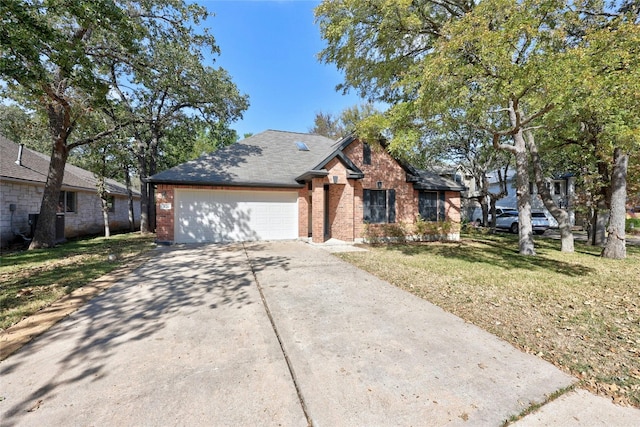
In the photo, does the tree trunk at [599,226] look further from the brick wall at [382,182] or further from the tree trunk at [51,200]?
the tree trunk at [51,200]

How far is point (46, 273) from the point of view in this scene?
645cm

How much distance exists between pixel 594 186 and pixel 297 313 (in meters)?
14.3

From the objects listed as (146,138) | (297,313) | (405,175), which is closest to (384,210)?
(405,175)

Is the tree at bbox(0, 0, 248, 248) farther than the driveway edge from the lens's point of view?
Yes

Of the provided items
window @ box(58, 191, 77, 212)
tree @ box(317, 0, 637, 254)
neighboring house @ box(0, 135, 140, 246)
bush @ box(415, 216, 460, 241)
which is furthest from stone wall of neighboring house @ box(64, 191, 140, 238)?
bush @ box(415, 216, 460, 241)

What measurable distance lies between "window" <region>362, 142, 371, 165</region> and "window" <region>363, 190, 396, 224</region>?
142 centimetres

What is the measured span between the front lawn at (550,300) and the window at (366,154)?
4.93 meters

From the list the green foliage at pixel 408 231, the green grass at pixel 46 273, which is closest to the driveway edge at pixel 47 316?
the green grass at pixel 46 273

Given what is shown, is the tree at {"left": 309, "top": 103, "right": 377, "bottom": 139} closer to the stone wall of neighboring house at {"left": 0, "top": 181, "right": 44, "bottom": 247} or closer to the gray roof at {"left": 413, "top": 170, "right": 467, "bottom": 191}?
the gray roof at {"left": 413, "top": 170, "right": 467, "bottom": 191}

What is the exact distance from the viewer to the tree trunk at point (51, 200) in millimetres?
10180

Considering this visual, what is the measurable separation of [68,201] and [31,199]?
9.35 feet

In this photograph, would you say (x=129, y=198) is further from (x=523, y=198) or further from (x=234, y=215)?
(x=523, y=198)

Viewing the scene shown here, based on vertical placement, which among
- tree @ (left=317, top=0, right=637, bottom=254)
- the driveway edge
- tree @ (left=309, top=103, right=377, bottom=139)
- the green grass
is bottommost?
the driveway edge

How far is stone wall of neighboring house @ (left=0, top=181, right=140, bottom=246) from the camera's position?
34.6 feet
